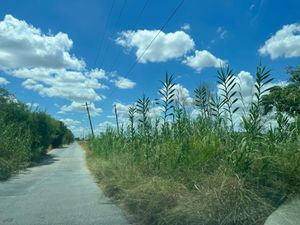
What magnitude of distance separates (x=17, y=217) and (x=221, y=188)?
4.70m

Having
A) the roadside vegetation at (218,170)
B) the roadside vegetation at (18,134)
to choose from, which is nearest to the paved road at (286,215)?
the roadside vegetation at (218,170)

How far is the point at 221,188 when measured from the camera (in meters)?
7.44

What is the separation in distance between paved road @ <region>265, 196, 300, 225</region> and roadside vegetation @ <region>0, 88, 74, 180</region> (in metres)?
15.2

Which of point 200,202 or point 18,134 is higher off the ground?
point 18,134

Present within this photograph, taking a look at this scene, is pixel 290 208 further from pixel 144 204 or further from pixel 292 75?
pixel 292 75

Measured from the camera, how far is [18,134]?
29844 millimetres

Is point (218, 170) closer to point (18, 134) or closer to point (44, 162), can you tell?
point (18, 134)

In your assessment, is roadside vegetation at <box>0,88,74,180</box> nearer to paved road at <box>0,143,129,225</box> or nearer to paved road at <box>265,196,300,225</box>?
paved road at <box>0,143,129,225</box>

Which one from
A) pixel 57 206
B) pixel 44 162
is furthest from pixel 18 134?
pixel 57 206

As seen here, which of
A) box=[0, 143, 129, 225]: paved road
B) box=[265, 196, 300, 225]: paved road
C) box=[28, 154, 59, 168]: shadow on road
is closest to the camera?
box=[265, 196, 300, 225]: paved road

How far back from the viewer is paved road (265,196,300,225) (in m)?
6.33

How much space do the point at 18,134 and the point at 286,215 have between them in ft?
83.6

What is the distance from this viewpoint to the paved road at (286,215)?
6332 mm

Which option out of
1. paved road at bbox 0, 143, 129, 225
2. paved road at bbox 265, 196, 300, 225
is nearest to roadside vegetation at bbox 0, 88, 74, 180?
paved road at bbox 0, 143, 129, 225
